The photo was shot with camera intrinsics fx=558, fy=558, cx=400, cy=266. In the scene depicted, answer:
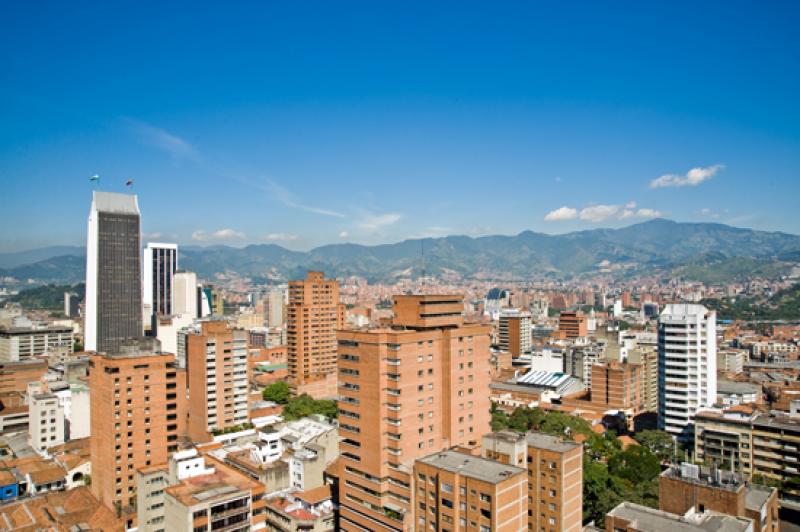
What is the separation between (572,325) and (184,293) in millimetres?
63828

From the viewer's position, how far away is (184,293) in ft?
315

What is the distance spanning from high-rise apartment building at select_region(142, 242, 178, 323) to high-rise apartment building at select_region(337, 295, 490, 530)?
8216cm

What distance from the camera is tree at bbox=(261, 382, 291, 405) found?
48656 mm

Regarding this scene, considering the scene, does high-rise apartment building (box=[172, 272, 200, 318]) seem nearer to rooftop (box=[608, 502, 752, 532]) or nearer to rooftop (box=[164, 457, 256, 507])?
rooftop (box=[164, 457, 256, 507])

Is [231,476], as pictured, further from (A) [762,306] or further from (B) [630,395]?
(A) [762,306]

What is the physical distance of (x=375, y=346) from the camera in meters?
21.1

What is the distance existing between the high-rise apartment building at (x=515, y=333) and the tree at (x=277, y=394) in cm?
3232

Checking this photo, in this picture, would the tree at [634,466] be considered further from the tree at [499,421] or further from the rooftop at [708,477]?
the rooftop at [708,477]


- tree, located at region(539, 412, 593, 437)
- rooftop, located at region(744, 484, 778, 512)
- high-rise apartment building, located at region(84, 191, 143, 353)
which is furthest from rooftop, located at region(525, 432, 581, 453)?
high-rise apartment building, located at region(84, 191, 143, 353)

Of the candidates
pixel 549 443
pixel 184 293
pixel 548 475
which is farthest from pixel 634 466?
pixel 184 293

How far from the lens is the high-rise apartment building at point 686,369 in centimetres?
3562

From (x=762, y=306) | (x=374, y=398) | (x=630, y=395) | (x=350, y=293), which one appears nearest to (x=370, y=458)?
(x=374, y=398)

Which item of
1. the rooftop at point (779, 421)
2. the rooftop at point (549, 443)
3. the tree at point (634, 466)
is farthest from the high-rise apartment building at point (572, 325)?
the rooftop at point (549, 443)

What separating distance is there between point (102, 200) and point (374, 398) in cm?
5897
